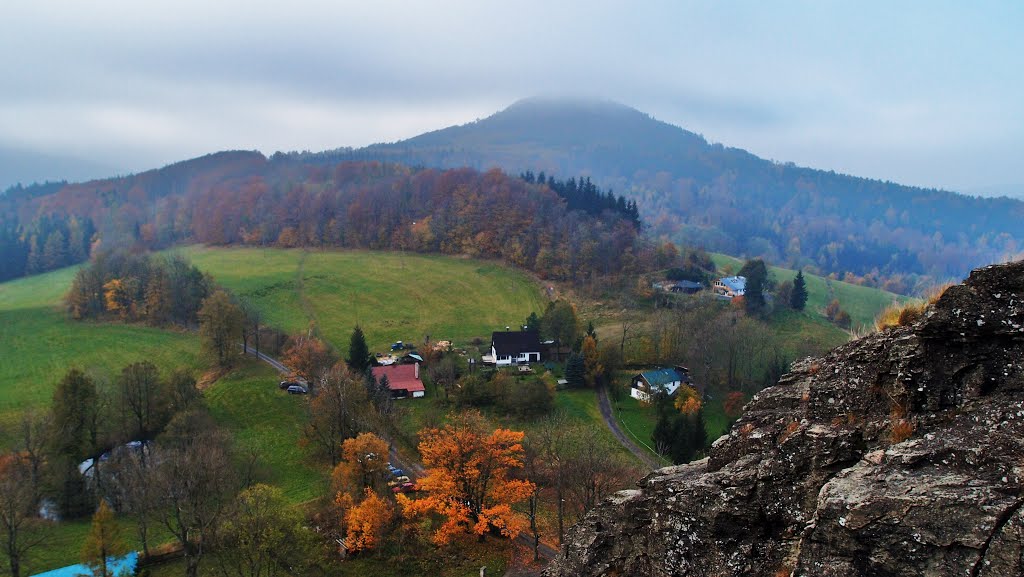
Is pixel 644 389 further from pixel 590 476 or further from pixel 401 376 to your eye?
pixel 590 476

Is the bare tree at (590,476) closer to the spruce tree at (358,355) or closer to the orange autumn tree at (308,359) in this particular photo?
the orange autumn tree at (308,359)

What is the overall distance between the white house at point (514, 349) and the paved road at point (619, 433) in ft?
33.3

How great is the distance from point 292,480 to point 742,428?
3642 centimetres

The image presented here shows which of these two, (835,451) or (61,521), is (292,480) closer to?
(61,521)

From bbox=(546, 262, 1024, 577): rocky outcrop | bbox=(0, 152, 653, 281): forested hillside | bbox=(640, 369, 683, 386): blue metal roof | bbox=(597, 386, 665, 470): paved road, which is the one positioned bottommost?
bbox=(597, 386, 665, 470): paved road

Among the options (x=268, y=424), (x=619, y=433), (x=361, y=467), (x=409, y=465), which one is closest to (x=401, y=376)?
(x=268, y=424)

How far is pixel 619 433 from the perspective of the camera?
163 feet

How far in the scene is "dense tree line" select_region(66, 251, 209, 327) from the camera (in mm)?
72750

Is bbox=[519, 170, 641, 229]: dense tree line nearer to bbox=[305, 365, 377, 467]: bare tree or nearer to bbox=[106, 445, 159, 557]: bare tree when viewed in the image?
bbox=[305, 365, 377, 467]: bare tree

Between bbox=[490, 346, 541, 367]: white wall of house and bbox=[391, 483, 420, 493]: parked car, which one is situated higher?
bbox=[490, 346, 541, 367]: white wall of house

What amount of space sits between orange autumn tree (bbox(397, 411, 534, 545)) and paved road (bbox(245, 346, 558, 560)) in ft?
2.97

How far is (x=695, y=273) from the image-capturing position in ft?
304

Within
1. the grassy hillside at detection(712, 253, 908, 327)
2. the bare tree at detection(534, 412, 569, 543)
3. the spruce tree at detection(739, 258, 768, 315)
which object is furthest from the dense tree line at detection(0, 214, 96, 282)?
the grassy hillside at detection(712, 253, 908, 327)

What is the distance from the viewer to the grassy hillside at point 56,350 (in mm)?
53125
